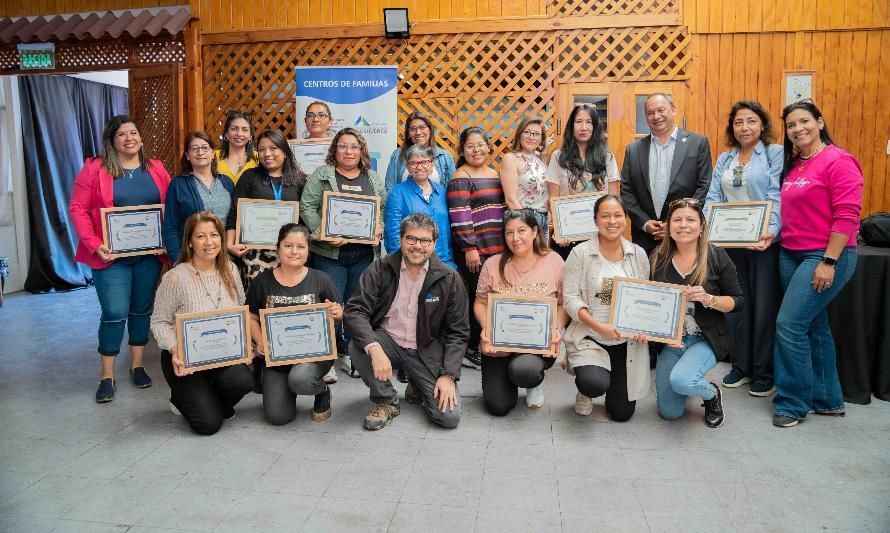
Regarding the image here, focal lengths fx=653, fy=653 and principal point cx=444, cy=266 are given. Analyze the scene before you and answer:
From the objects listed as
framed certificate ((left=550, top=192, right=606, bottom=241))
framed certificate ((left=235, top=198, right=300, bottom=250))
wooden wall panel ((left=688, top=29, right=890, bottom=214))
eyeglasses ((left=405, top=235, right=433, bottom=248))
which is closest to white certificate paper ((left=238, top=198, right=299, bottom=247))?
framed certificate ((left=235, top=198, right=300, bottom=250))

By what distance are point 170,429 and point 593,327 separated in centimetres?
209

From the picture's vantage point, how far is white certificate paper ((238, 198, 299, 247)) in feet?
12.0

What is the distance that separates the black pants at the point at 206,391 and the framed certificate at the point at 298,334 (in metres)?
0.18

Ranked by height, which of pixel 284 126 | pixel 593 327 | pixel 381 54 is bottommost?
pixel 593 327

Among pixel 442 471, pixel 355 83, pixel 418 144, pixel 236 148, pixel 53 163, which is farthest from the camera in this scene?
pixel 53 163

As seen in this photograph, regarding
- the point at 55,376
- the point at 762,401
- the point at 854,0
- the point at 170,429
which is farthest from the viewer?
the point at 854,0

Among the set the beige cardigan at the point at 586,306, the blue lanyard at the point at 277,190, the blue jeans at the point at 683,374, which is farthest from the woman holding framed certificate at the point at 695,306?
the blue lanyard at the point at 277,190

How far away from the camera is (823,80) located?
5715 mm

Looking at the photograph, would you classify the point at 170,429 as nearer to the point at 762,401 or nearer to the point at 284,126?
the point at 762,401

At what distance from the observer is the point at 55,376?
413 cm

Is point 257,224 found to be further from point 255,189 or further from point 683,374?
point 683,374

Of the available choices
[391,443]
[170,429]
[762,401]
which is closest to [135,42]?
[170,429]

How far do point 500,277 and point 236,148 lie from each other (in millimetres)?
1909

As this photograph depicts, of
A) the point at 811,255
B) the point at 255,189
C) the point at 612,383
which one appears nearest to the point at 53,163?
the point at 255,189
